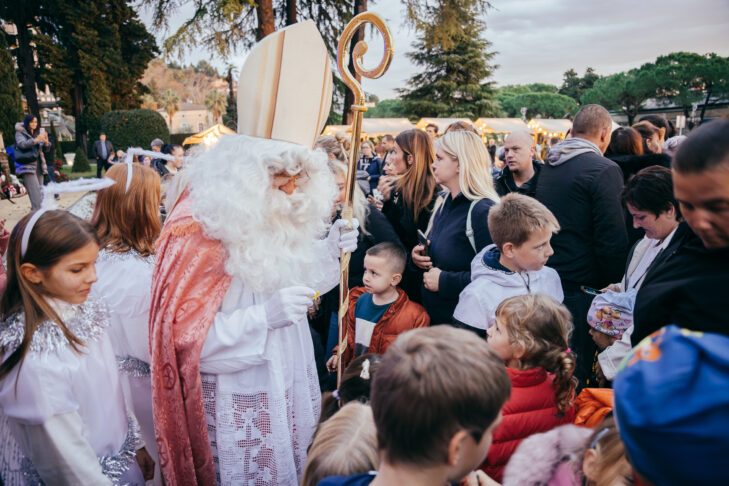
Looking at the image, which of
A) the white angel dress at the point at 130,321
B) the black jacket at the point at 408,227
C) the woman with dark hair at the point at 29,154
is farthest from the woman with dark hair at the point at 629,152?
the woman with dark hair at the point at 29,154

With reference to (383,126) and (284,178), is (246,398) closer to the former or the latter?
(284,178)

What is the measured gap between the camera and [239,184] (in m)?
2.14

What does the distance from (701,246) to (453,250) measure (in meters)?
1.72

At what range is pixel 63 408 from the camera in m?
1.54

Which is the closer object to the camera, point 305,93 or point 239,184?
point 239,184

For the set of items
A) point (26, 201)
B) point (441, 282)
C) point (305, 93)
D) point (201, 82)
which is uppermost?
point (201, 82)

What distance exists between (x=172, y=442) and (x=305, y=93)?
6.10 feet

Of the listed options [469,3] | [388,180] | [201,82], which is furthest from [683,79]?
[201,82]

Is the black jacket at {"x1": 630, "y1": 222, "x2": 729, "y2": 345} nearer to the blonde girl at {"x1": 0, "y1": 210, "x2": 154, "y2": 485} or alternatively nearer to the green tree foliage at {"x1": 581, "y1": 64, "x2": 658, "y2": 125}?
the blonde girl at {"x1": 0, "y1": 210, "x2": 154, "y2": 485}

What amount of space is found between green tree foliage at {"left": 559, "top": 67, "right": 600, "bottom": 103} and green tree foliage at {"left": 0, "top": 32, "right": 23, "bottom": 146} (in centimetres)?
9614

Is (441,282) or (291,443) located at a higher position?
(441,282)

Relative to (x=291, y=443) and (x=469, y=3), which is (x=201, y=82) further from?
(x=291, y=443)

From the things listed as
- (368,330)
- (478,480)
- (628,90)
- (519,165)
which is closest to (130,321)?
(368,330)

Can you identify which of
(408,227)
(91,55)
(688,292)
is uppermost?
(91,55)
